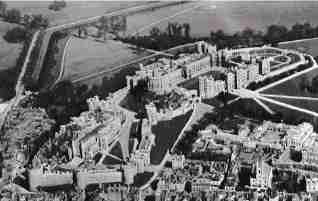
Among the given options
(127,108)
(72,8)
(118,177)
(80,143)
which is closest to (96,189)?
(118,177)

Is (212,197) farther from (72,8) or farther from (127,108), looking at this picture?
(72,8)

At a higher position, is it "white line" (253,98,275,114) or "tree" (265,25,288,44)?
"tree" (265,25,288,44)

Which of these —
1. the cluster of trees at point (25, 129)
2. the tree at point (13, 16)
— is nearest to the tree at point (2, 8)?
the tree at point (13, 16)

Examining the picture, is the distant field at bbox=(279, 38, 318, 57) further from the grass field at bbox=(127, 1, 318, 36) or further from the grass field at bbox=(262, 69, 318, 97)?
the grass field at bbox=(262, 69, 318, 97)

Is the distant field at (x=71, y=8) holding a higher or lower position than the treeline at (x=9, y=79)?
higher

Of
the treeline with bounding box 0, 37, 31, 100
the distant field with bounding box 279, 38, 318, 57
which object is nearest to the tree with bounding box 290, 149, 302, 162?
the distant field with bounding box 279, 38, 318, 57

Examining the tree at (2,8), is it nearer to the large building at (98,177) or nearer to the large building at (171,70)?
the large building at (171,70)
